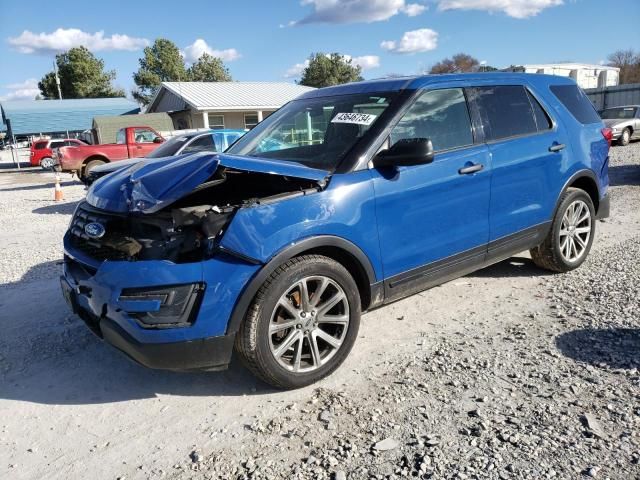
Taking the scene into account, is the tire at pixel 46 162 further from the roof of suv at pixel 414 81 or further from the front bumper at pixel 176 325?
the front bumper at pixel 176 325

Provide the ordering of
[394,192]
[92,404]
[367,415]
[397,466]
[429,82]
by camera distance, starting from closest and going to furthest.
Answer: [397,466]
[367,415]
[92,404]
[394,192]
[429,82]

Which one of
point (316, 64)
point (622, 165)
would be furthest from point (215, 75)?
point (622, 165)

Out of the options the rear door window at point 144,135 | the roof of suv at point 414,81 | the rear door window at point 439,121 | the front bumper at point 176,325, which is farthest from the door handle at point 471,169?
the rear door window at point 144,135

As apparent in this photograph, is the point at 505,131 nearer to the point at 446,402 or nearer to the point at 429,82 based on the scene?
the point at 429,82

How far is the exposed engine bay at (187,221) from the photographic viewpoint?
290 centimetres

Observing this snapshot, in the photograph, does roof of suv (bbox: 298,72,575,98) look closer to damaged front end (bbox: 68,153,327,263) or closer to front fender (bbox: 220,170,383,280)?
front fender (bbox: 220,170,383,280)

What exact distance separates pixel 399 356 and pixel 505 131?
213cm

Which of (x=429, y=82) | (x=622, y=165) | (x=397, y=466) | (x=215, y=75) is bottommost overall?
(x=397, y=466)

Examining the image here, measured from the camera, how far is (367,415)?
9.59 feet

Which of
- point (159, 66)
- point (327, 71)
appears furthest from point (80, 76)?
point (327, 71)

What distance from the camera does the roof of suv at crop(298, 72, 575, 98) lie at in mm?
3873

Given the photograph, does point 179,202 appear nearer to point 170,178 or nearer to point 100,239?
point 170,178

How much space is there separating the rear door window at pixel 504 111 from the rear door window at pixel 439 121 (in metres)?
0.22

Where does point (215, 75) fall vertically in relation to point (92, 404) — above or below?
above
